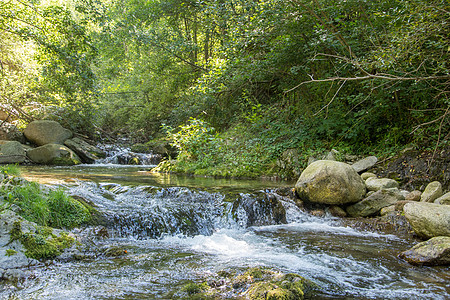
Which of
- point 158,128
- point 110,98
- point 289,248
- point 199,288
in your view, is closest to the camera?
point 199,288

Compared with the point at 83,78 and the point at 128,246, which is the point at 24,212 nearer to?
the point at 128,246

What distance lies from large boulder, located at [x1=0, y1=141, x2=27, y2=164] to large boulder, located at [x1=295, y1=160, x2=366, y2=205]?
10.4 metres

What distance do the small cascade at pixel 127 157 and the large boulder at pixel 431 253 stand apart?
12.1m

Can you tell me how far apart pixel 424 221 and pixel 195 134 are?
8.23m

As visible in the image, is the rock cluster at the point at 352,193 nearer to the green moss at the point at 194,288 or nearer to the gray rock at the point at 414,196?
the gray rock at the point at 414,196

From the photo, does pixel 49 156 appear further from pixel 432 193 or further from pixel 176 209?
pixel 432 193

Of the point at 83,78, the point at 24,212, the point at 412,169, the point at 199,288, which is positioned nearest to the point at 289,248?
the point at 199,288

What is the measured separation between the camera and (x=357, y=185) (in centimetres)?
659

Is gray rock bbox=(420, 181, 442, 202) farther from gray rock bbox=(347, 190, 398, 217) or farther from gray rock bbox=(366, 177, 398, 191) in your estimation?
gray rock bbox=(366, 177, 398, 191)

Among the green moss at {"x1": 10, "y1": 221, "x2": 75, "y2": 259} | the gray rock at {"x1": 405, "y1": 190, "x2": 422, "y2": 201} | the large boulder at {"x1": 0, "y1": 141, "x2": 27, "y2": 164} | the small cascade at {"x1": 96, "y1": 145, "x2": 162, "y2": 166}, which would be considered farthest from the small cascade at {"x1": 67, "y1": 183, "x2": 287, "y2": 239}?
the small cascade at {"x1": 96, "y1": 145, "x2": 162, "y2": 166}

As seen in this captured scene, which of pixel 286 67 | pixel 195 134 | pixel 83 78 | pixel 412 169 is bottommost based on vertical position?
pixel 412 169

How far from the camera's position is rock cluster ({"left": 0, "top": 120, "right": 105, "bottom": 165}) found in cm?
1144

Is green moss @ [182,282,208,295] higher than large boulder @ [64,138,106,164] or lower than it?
lower

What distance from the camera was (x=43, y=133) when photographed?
43.4 feet
